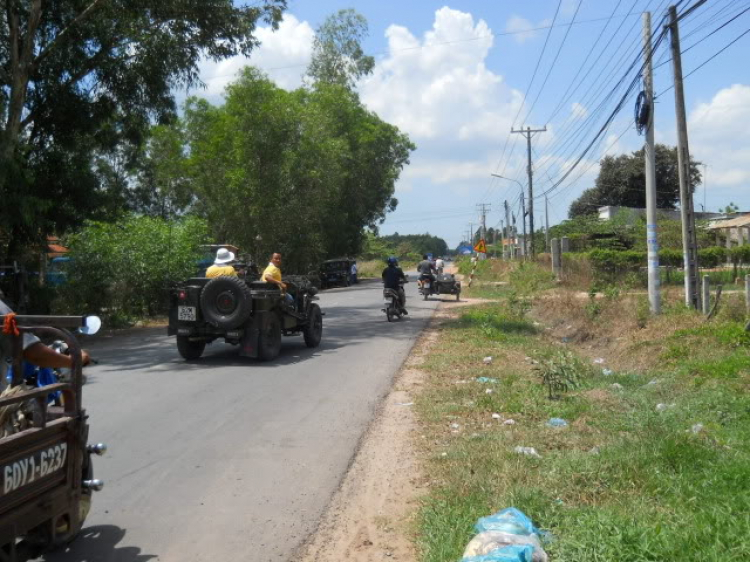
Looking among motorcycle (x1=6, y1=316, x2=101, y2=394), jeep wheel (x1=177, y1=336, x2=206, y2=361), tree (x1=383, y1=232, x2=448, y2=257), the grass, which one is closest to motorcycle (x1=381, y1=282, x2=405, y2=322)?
jeep wheel (x1=177, y1=336, x2=206, y2=361)

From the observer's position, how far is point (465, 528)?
470 cm

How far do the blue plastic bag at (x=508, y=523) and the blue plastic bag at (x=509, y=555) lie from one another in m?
0.28

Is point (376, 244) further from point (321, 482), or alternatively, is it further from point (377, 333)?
point (321, 482)

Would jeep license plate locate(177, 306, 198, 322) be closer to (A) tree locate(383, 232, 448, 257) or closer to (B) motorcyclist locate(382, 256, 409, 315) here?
(B) motorcyclist locate(382, 256, 409, 315)

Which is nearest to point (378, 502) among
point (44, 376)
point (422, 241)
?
point (44, 376)

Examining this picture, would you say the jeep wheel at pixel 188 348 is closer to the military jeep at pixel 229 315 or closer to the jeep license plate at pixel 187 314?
the military jeep at pixel 229 315

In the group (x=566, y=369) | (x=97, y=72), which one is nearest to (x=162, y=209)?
(x=97, y=72)

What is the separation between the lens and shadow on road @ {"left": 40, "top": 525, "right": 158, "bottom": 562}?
4.56m

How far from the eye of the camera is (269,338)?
1257cm

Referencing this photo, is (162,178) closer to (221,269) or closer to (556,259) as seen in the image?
(556,259)

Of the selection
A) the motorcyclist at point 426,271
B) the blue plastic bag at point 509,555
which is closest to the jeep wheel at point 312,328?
the blue plastic bag at point 509,555

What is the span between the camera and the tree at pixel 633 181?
56.5 m

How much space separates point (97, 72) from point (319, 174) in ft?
67.2

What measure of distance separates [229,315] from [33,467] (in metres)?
8.18
